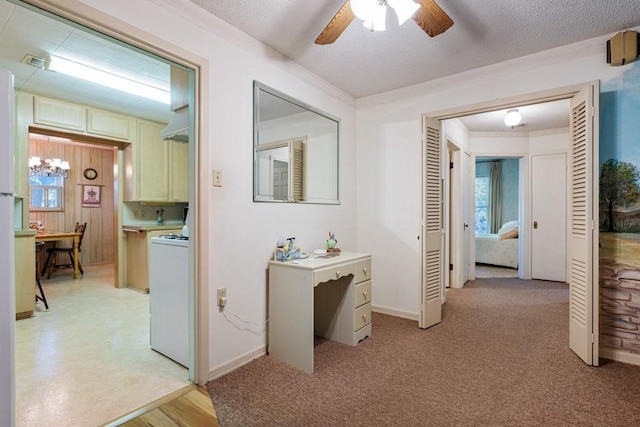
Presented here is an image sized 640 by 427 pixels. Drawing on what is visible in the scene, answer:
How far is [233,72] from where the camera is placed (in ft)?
7.14

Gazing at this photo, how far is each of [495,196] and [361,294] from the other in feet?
23.3

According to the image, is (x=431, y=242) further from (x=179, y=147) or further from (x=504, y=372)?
(x=179, y=147)

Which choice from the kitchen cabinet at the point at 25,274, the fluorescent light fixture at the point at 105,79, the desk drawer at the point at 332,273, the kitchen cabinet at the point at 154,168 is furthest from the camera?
the kitchen cabinet at the point at 154,168

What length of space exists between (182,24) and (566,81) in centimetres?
280

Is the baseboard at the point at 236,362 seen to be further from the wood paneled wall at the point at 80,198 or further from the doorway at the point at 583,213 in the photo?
the wood paneled wall at the point at 80,198

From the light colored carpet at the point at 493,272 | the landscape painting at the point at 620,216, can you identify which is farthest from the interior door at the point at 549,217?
the landscape painting at the point at 620,216

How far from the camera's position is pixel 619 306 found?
2279mm

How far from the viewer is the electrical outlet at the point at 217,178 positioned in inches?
80.0

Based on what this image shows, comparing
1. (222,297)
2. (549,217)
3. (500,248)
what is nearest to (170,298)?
(222,297)

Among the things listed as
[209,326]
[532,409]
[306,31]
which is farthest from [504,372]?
[306,31]

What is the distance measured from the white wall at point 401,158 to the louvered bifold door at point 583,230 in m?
0.41

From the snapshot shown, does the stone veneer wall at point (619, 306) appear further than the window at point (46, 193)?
No

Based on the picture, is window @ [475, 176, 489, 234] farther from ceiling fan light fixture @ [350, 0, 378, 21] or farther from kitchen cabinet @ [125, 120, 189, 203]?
ceiling fan light fixture @ [350, 0, 378, 21]

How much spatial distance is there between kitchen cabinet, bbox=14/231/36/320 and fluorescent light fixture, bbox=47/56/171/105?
5.60ft
